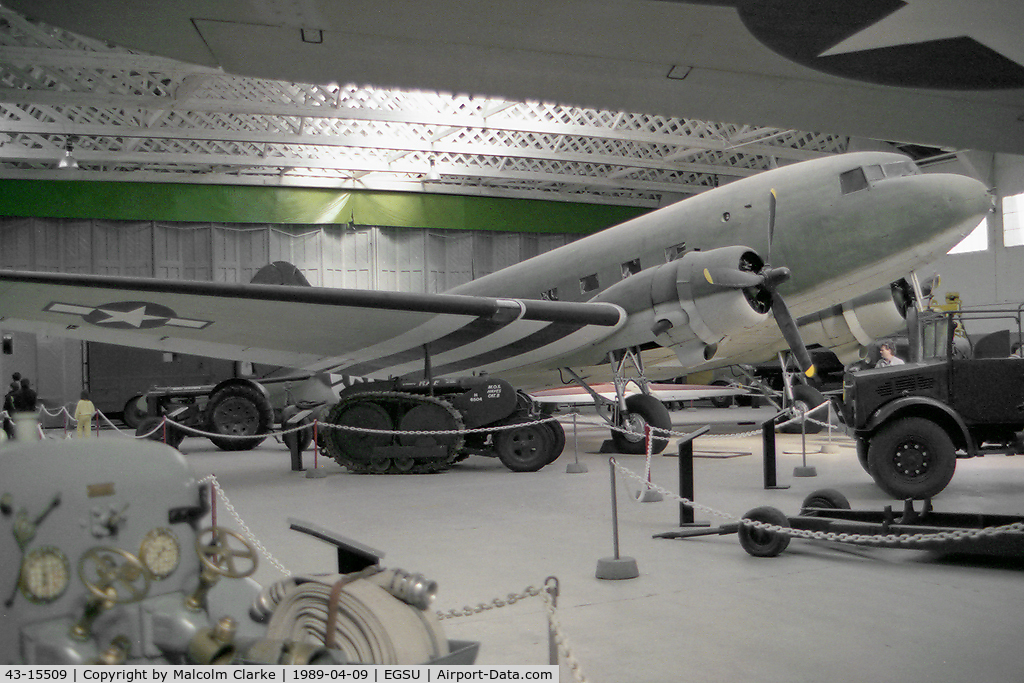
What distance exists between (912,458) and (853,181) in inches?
195

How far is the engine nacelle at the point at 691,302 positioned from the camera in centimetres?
1026

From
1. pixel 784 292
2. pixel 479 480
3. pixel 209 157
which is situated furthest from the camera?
pixel 209 157

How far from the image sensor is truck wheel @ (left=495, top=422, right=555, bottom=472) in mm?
10664

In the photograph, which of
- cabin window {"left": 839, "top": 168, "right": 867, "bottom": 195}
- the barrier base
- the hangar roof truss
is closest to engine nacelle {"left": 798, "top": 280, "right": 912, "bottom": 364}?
cabin window {"left": 839, "top": 168, "right": 867, "bottom": 195}

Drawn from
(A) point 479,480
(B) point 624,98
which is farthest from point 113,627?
(A) point 479,480

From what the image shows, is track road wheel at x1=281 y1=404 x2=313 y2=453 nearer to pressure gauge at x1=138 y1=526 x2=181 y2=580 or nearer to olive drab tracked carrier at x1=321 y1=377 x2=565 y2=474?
olive drab tracked carrier at x1=321 y1=377 x2=565 y2=474

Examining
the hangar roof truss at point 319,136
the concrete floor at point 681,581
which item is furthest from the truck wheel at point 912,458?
the hangar roof truss at point 319,136

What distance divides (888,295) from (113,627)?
45.2 feet

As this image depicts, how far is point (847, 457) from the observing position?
1148cm

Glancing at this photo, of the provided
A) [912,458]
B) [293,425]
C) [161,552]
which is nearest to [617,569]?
[161,552]

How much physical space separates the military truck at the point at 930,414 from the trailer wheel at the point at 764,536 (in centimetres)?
240

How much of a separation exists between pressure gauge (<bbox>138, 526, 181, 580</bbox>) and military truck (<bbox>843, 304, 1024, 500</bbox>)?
6565 mm

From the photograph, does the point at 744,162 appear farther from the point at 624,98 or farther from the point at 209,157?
the point at 624,98

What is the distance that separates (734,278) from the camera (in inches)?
396
